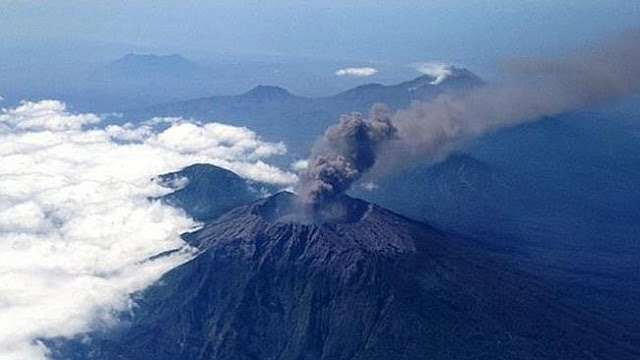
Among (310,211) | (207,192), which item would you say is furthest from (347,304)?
(207,192)

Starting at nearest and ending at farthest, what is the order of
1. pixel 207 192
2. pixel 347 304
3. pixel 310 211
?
1. pixel 347 304
2. pixel 310 211
3. pixel 207 192

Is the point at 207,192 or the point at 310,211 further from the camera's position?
the point at 207,192

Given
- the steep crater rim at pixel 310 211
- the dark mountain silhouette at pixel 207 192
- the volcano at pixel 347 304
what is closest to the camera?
the volcano at pixel 347 304

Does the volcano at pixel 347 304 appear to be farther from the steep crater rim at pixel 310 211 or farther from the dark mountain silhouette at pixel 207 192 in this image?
the dark mountain silhouette at pixel 207 192

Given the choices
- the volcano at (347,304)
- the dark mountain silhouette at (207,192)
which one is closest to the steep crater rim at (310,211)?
the volcano at (347,304)

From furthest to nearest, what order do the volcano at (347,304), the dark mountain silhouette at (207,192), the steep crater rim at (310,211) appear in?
the dark mountain silhouette at (207,192) → the steep crater rim at (310,211) → the volcano at (347,304)

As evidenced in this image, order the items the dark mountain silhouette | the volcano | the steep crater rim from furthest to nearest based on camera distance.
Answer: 1. the dark mountain silhouette
2. the steep crater rim
3. the volcano

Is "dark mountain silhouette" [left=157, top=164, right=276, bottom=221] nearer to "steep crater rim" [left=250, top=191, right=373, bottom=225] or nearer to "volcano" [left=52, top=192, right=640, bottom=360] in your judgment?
"steep crater rim" [left=250, top=191, right=373, bottom=225]

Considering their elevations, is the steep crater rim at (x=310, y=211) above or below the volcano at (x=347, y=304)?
above

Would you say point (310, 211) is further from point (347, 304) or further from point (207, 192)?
point (207, 192)

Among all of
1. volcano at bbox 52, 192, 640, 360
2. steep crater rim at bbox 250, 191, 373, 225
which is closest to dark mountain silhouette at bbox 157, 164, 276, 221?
steep crater rim at bbox 250, 191, 373, 225
